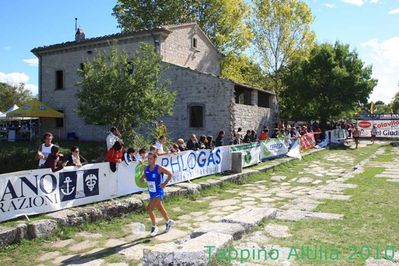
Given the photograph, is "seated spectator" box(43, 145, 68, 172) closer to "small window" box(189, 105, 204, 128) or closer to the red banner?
"small window" box(189, 105, 204, 128)

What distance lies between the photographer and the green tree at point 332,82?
26717 millimetres

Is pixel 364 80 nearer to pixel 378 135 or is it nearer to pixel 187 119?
pixel 378 135

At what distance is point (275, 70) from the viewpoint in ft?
119

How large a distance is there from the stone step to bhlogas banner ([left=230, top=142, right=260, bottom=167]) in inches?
271

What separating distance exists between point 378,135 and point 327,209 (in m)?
26.8

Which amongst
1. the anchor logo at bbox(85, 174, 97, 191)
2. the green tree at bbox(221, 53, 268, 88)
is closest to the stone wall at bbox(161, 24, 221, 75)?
the green tree at bbox(221, 53, 268, 88)

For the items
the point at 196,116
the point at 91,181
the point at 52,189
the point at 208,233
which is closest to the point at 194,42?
the point at 196,116

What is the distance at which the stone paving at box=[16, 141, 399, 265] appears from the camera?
483 cm

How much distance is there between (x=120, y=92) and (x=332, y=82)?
1786cm

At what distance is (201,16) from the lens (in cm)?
3409

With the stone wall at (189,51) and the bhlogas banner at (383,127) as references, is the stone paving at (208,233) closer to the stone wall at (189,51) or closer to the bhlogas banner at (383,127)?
the stone wall at (189,51)

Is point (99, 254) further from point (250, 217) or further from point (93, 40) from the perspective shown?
point (93, 40)

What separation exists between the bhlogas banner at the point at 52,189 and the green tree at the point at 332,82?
21849mm

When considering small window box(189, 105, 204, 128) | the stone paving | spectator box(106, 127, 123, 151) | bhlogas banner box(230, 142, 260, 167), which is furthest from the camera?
small window box(189, 105, 204, 128)
